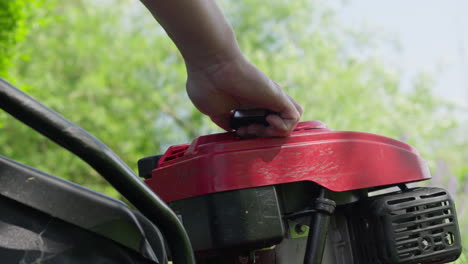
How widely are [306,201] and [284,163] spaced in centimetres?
13

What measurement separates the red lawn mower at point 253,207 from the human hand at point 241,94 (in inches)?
1.2

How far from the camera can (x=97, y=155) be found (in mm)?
993

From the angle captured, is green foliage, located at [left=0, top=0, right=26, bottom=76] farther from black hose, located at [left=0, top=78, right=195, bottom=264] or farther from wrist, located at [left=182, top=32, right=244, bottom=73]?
black hose, located at [left=0, top=78, right=195, bottom=264]

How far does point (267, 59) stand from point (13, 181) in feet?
39.0

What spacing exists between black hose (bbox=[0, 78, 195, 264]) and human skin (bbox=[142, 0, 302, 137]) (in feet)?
1.13

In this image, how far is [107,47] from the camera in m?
12.2

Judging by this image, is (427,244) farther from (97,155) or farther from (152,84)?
(152,84)

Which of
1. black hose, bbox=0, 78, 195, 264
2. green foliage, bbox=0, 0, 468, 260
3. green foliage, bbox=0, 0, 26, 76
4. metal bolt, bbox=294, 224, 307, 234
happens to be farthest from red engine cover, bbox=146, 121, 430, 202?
green foliage, bbox=0, 0, 468, 260

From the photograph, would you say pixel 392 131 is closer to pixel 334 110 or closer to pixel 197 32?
pixel 334 110

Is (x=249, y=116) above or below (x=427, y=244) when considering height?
above

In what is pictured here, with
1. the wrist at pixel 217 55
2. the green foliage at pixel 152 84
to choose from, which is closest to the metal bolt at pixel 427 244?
the wrist at pixel 217 55

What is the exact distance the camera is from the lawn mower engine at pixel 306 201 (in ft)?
4.54

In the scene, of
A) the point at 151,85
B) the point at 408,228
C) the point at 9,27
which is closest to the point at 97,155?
the point at 408,228

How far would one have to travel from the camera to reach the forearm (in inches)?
47.4
